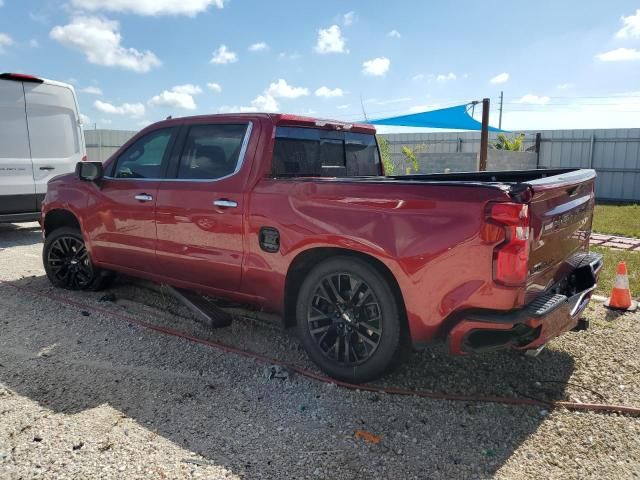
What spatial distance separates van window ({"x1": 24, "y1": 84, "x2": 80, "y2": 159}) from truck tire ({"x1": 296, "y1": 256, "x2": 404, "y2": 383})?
688cm

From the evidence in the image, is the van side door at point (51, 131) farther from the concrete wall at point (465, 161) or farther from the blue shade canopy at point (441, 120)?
the concrete wall at point (465, 161)

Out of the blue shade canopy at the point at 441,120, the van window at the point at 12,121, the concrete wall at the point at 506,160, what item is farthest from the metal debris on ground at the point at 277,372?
the concrete wall at the point at 506,160

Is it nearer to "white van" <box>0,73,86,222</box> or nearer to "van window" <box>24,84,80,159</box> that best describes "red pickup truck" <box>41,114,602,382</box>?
"white van" <box>0,73,86,222</box>

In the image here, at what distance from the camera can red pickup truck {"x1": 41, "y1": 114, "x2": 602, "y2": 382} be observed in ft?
9.57

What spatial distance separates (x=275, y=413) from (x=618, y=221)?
34.7ft

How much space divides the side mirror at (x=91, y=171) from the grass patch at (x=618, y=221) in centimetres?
864

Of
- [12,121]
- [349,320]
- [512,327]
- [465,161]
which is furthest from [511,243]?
[465,161]

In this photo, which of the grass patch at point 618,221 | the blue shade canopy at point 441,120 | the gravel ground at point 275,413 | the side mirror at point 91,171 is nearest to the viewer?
the gravel ground at point 275,413

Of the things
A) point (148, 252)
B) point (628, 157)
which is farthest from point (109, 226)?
point (628, 157)

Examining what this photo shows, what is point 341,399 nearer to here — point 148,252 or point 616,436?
point 616,436

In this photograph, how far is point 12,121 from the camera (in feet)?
27.0

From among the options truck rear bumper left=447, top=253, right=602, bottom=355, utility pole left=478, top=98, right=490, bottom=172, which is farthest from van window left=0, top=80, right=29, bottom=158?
utility pole left=478, top=98, right=490, bottom=172

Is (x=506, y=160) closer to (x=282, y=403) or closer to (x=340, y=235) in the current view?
(x=340, y=235)

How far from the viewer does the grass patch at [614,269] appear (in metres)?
5.76
